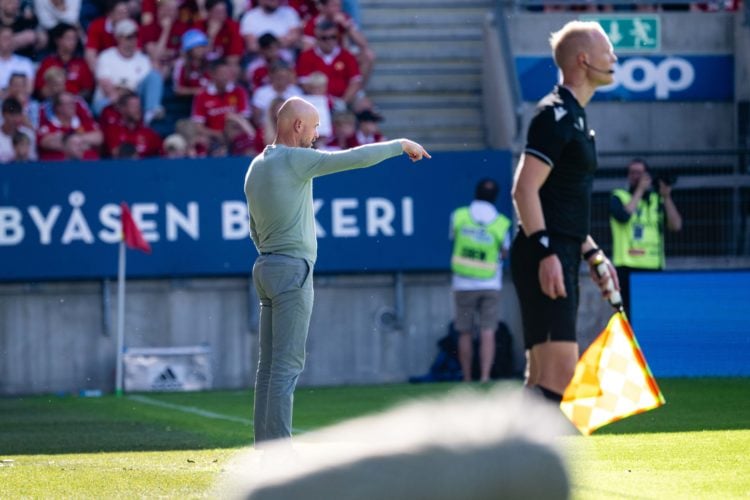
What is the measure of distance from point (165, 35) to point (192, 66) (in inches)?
24.9

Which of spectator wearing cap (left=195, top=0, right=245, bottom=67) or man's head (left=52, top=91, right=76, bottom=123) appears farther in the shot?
spectator wearing cap (left=195, top=0, right=245, bottom=67)

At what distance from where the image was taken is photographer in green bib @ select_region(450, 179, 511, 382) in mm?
16734

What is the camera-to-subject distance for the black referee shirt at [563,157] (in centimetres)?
692

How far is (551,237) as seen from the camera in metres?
6.94

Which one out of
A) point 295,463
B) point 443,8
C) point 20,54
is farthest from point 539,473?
point 443,8

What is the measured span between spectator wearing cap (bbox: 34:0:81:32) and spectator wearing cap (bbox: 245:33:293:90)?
231 cm

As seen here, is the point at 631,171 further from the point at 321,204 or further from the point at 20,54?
the point at 20,54

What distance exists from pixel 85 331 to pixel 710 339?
276 inches

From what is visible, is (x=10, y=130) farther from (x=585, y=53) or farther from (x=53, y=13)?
(x=585, y=53)

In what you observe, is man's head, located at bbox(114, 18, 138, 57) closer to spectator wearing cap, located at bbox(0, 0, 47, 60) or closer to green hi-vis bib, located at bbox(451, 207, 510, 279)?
spectator wearing cap, located at bbox(0, 0, 47, 60)

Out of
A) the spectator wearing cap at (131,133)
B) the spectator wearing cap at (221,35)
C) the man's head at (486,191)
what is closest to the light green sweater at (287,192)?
the man's head at (486,191)

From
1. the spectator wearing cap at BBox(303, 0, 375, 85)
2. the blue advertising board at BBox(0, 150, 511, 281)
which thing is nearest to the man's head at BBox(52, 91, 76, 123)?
the blue advertising board at BBox(0, 150, 511, 281)

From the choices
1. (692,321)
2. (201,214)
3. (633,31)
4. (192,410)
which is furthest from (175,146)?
(692,321)

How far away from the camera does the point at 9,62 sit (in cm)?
1838
